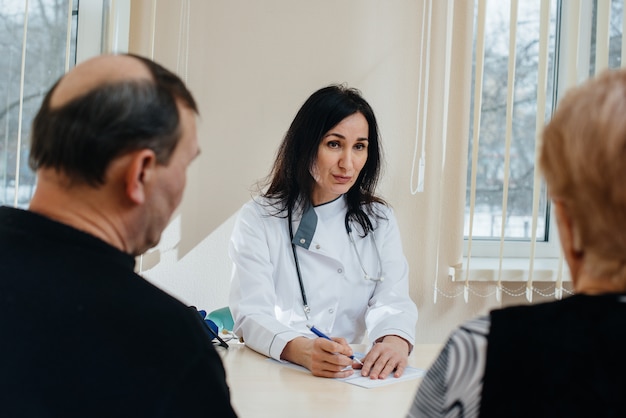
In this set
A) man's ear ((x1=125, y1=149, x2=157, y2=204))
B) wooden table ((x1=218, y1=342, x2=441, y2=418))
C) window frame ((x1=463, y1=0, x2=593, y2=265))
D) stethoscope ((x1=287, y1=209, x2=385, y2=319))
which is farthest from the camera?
window frame ((x1=463, y1=0, x2=593, y2=265))

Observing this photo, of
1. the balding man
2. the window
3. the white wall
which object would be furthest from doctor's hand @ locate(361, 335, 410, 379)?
the window

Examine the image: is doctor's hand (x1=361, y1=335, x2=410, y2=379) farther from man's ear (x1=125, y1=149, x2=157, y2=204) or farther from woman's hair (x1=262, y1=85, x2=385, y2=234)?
man's ear (x1=125, y1=149, x2=157, y2=204)

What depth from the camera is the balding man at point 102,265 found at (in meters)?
0.89

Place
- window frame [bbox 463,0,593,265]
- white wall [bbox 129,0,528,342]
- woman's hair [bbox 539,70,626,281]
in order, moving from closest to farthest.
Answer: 1. woman's hair [bbox 539,70,626,281]
2. white wall [bbox 129,0,528,342]
3. window frame [bbox 463,0,593,265]

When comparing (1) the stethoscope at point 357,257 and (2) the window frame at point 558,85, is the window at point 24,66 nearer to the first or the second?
(1) the stethoscope at point 357,257

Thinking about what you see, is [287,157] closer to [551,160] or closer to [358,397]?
[358,397]

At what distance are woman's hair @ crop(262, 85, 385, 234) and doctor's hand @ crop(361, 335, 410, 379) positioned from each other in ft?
2.23

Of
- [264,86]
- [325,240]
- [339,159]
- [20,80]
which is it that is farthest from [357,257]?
[20,80]

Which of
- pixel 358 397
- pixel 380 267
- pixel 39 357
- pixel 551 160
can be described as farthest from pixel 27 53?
pixel 551 160

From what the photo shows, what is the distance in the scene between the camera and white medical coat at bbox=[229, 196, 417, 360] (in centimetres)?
222

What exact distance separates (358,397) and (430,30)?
178cm

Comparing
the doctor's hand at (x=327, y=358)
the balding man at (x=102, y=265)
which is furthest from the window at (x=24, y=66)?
the balding man at (x=102, y=265)

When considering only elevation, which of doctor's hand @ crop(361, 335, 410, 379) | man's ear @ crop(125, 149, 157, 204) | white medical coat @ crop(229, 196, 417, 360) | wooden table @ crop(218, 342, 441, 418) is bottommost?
wooden table @ crop(218, 342, 441, 418)

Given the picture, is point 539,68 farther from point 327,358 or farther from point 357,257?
point 327,358
